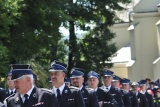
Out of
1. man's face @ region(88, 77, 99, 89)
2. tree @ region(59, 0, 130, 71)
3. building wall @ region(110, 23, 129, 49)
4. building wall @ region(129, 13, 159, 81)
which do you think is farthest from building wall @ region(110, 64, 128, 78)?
man's face @ region(88, 77, 99, 89)

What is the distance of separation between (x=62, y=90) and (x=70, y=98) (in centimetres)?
22

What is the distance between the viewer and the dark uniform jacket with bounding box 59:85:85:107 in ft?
27.4

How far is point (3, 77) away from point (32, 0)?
479 centimetres

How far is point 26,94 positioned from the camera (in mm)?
6758

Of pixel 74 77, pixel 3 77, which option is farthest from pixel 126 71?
pixel 74 77

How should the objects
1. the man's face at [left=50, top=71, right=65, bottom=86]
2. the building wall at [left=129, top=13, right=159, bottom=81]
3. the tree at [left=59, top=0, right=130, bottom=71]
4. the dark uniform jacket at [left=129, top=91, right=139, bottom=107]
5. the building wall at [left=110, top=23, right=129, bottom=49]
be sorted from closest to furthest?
the man's face at [left=50, top=71, right=65, bottom=86] → the dark uniform jacket at [left=129, top=91, right=139, bottom=107] → the tree at [left=59, top=0, right=130, bottom=71] → the building wall at [left=129, top=13, right=159, bottom=81] → the building wall at [left=110, top=23, right=129, bottom=49]

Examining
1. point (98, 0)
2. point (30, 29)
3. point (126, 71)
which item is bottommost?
point (126, 71)

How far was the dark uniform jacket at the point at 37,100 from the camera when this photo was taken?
6.84 meters

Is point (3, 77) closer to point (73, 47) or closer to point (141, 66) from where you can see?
point (73, 47)

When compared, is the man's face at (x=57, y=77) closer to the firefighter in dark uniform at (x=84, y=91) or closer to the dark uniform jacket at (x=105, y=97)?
the firefighter in dark uniform at (x=84, y=91)

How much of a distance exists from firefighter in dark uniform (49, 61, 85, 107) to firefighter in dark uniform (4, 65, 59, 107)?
1.10 metres

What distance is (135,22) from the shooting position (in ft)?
164

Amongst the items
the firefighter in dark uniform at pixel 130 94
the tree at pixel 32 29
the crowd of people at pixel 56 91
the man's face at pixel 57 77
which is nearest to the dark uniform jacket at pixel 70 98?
the crowd of people at pixel 56 91

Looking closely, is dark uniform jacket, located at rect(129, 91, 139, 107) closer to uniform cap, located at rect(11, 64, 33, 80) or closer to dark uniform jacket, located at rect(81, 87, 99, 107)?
dark uniform jacket, located at rect(81, 87, 99, 107)
